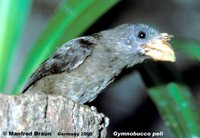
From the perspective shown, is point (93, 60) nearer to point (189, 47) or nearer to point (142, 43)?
point (142, 43)

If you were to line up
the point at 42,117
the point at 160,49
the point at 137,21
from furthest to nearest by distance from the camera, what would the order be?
the point at 137,21, the point at 160,49, the point at 42,117

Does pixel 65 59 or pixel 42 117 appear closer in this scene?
pixel 42 117

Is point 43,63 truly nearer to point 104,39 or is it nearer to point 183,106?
point 104,39

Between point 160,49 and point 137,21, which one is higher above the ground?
point 137,21

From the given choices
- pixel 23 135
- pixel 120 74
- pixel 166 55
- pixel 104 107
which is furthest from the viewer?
pixel 104 107

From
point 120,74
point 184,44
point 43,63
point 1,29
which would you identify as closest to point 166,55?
point 184,44

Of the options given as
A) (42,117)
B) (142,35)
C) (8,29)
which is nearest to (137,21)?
(142,35)
